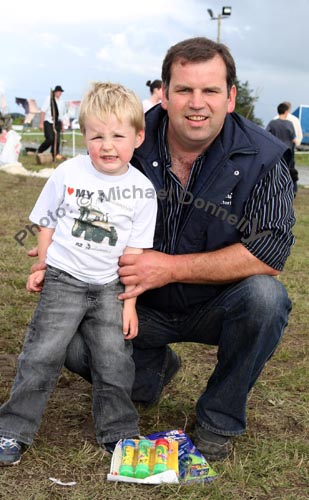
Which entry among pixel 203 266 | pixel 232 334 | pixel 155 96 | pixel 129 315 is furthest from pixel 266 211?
pixel 155 96

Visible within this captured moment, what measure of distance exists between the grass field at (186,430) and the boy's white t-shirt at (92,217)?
0.67m

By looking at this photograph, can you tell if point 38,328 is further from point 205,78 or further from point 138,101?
point 205,78

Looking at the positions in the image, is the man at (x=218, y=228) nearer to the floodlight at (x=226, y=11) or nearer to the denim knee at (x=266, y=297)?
the denim knee at (x=266, y=297)

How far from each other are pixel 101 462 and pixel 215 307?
2.42 feet

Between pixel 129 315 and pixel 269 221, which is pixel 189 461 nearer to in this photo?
pixel 129 315

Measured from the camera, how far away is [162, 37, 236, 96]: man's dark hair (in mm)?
2605

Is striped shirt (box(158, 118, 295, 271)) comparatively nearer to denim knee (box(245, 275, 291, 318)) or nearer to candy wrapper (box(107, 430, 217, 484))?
denim knee (box(245, 275, 291, 318))

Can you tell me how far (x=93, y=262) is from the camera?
2471 millimetres

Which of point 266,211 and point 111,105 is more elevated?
point 111,105

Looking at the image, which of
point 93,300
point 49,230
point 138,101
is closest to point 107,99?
point 138,101

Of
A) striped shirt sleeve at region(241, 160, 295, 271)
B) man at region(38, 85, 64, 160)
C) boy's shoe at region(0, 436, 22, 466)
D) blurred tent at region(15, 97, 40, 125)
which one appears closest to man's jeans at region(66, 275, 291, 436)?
striped shirt sleeve at region(241, 160, 295, 271)

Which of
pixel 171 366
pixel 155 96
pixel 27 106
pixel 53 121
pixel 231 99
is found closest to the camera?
pixel 231 99

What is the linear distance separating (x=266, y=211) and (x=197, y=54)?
0.66 m

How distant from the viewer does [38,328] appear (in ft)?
8.14
